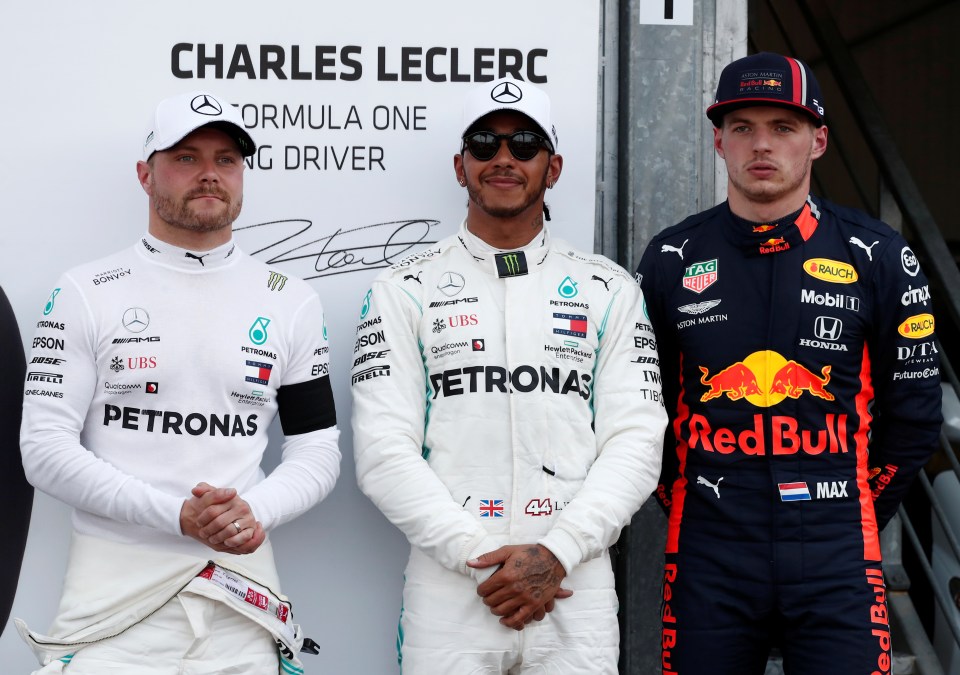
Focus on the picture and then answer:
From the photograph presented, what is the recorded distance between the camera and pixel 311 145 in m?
3.07

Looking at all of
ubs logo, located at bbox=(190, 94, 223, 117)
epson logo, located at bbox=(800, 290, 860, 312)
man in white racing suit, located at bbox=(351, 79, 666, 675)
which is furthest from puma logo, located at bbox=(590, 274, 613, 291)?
ubs logo, located at bbox=(190, 94, 223, 117)

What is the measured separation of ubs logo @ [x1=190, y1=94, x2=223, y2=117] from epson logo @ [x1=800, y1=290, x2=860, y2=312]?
1508mm

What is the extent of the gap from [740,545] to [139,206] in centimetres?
189

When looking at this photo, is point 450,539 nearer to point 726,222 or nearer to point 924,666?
point 726,222

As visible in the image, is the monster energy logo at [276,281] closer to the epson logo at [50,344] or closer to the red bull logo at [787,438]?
the epson logo at [50,344]

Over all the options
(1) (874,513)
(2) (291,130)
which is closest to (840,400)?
(1) (874,513)

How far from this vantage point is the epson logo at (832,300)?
8.44 feet

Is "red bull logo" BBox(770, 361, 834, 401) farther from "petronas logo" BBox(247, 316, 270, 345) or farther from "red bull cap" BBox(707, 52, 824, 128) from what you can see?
"petronas logo" BBox(247, 316, 270, 345)

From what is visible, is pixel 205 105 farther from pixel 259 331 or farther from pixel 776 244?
pixel 776 244

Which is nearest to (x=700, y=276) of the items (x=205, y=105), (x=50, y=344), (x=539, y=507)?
(x=539, y=507)

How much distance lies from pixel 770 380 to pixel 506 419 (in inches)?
25.4

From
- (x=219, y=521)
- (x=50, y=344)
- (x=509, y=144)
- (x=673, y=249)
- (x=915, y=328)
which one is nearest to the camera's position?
(x=219, y=521)
